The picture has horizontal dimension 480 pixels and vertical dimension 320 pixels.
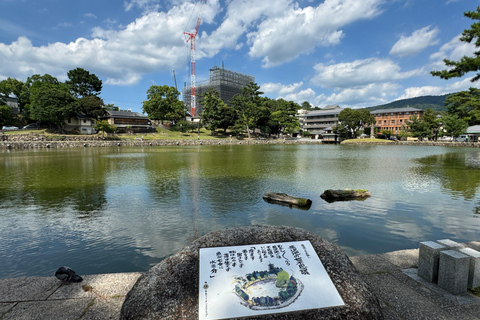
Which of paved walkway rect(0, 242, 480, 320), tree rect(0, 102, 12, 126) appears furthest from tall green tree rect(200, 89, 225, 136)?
paved walkway rect(0, 242, 480, 320)

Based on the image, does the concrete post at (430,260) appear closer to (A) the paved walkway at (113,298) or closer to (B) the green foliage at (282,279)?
(A) the paved walkway at (113,298)

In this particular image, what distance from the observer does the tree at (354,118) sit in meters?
63.9

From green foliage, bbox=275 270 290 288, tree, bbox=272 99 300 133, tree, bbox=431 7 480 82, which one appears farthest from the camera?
tree, bbox=272 99 300 133

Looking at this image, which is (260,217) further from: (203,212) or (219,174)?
(219,174)

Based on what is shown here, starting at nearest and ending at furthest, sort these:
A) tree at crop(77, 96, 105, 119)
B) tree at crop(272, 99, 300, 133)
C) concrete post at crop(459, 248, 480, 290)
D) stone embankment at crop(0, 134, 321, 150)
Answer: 1. concrete post at crop(459, 248, 480, 290)
2. stone embankment at crop(0, 134, 321, 150)
3. tree at crop(77, 96, 105, 119)
4. tree at crop(272, 99, 300, 133)

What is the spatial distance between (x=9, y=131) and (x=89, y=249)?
59.9 meters

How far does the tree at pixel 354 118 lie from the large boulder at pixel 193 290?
225 ft

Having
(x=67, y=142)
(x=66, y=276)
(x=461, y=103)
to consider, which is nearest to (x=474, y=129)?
(x=461, y=103)

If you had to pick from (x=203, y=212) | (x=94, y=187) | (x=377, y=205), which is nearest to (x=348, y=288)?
(x=203, y=212)

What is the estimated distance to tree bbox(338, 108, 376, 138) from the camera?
210ft

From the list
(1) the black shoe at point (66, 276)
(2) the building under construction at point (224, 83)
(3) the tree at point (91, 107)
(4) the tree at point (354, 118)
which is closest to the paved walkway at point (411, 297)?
(1) the black shoe at point (66, 276)

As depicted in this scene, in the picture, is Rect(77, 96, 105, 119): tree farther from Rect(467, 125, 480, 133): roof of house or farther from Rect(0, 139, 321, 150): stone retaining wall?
Rect(467, 125, 480, 133): roof of house

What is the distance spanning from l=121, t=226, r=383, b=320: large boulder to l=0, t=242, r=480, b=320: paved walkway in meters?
0.73

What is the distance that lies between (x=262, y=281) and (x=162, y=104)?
69492 millimetres
